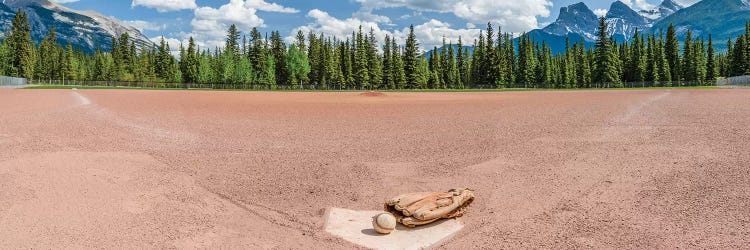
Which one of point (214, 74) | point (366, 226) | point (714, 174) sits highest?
point (214, 74)

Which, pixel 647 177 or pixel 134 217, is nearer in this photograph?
pixel 134 217

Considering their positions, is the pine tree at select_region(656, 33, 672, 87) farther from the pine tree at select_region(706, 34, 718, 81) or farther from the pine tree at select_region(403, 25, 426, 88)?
the pine tree at select_region(403, 25, 426, 88)

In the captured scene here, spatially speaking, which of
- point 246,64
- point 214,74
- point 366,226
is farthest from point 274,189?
point 214,74

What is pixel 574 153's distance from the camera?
1253 cm

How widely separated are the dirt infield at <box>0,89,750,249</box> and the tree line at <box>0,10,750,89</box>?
301 ft

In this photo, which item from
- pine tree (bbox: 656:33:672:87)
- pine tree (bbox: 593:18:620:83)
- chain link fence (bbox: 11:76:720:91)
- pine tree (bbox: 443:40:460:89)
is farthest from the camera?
pine tree (bbox: 443:40:460:89)

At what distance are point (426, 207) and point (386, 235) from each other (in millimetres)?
868

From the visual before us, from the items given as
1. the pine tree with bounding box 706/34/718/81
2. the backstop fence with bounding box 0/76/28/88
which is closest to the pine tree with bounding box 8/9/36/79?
the backstop fence with bounding box 0/76/28/88

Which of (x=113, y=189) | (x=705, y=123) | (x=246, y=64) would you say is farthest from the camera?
(x=246, y=64)

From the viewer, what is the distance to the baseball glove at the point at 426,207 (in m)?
8.16

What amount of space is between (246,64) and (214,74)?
15.5m

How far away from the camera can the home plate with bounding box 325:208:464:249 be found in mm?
7621

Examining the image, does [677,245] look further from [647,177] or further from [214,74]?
[214,74]

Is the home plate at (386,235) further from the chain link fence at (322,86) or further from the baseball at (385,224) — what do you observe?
the chain link fence at (322,86)
